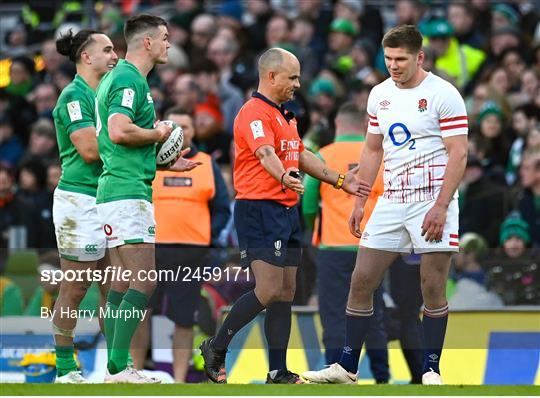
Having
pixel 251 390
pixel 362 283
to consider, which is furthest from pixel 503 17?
pixel 251 390

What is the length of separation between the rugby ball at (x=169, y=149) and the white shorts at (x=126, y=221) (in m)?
0.49

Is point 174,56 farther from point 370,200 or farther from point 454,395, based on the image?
point 454,395

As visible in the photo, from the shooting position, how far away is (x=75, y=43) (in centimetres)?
1032

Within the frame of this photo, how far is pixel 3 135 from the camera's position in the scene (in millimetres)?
18109

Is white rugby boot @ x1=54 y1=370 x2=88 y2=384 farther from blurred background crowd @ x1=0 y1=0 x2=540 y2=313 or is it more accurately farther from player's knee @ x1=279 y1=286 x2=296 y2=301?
blurred background crowd @ x1=0 y1=0 x2=540 y2=313

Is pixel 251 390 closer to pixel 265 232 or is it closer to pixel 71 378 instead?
pixel 265 232

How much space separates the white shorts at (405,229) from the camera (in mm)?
9391

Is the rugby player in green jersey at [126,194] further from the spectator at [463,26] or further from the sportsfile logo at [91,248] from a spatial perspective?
the spectator at [463,26]

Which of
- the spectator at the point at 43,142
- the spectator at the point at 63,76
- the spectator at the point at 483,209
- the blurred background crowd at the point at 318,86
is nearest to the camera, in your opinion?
the blurred background crowd at the point at 318,86

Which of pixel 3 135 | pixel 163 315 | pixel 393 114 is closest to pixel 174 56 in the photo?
pixel 3 135

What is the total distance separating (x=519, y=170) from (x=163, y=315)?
4.77 m

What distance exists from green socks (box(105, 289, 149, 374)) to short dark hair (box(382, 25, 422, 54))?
2292 mm

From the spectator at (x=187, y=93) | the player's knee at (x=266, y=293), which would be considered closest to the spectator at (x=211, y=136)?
the spectator at (x=187, y=93)

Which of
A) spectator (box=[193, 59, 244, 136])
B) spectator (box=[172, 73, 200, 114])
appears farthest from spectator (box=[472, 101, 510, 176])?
spectator (box=[172, 73, 200, 114])
